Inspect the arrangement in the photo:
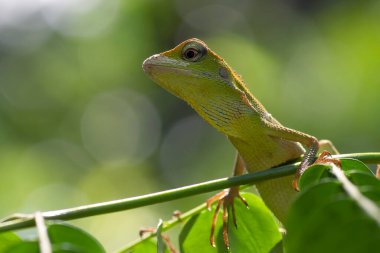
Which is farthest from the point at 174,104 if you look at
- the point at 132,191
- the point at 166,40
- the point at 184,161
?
the point at 132,191

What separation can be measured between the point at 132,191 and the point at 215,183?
5.48 metres

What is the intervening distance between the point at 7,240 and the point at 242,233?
2.69ft

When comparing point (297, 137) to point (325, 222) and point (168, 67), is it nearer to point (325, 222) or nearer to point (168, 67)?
point (168, 67)

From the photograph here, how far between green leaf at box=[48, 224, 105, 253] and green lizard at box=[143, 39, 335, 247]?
1.17m

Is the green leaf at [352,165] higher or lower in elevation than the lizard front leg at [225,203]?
lower

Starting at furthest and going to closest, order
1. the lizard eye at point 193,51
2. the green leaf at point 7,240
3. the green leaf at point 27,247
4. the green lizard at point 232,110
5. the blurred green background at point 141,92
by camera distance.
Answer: the blurred green background at point 141,92 < the lizard eye at point 193,51 < the green lizard at point 232,110 < the green leaf at point 7,240 < the green leaf at point 27,247

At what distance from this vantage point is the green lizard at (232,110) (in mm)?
2684

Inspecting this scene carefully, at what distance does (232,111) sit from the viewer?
107 inches

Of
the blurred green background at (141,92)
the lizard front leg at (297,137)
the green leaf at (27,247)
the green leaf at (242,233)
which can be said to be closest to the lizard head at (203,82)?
the lizard front leg at (297,137)

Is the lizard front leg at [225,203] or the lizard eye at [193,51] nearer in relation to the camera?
the lizard front leg at [225,203]

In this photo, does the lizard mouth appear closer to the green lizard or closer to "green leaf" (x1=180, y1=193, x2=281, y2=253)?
the green lizard

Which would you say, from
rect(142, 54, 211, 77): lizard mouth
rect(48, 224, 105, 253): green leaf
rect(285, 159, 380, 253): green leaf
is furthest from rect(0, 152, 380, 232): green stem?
rect(142, 54, 211, 77): lizard mouth

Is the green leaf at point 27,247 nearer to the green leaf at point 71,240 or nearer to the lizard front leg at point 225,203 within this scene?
the green leaf at point 71,240

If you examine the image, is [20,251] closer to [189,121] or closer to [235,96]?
[235,96]
